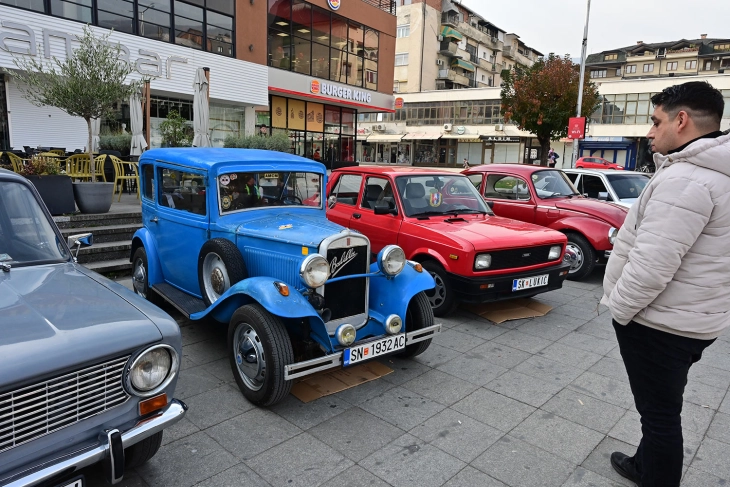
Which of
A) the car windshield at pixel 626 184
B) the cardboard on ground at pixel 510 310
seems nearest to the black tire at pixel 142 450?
the cardboard on ground at pixel 510 310

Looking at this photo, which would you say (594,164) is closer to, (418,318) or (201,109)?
(201,109)

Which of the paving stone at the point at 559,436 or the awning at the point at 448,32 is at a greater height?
the awning at the point at 448,32

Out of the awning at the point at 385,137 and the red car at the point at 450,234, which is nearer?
the red car at the point at 450,234

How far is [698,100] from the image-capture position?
2.23 metres

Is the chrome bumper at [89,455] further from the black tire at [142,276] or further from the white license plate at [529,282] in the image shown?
the white license plate at [529,282]

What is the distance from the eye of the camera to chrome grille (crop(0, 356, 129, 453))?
190cm

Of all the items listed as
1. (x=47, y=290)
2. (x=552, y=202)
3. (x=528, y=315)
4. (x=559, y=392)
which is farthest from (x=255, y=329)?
(x=552, y=202)

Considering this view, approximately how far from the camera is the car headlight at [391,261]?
4008mm

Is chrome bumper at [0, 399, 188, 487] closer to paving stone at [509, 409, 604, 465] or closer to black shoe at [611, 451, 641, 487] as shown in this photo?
paving stone at [509, 409, 604, 465]

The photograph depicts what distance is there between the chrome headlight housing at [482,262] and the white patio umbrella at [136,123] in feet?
30.2

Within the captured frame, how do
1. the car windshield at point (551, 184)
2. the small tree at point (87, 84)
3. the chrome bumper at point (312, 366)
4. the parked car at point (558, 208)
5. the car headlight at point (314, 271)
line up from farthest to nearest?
the car windshield at point (551, 184) < the small tree at point (87, 84) < the parked car at point (558, 208) < the car headlight at point (314, 271) < the chrome bumper at point (312, 366)

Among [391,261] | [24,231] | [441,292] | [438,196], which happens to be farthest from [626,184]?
[24,231]

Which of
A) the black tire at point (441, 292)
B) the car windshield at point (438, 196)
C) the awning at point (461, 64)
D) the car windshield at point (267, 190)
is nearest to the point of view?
the car windshield at point (267, 190)

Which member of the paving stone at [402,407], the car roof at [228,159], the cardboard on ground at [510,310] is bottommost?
the paving stone at [402,407]
